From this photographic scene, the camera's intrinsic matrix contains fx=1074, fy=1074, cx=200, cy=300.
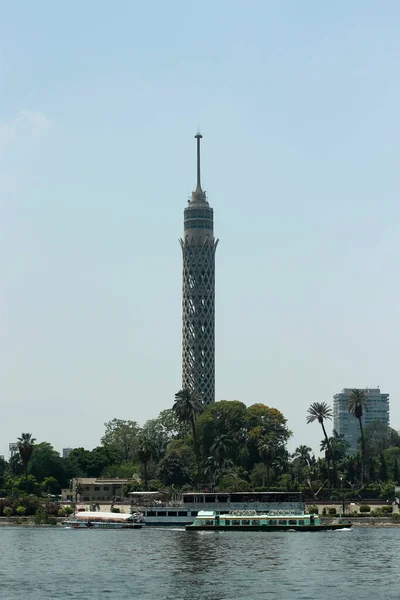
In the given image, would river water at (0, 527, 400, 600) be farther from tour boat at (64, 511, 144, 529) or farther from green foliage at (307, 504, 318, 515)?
green foliage at (307, 504, 318, 515)

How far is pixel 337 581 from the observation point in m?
86.2

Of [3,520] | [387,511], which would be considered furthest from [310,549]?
[3,520]

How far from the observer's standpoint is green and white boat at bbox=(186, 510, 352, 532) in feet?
498

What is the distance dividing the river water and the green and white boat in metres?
5.49

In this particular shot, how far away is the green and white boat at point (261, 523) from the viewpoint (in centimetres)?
15188

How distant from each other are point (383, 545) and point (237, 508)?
4499 cm

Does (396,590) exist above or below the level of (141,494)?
below

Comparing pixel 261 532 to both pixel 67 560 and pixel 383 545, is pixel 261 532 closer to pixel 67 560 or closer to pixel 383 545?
pixel 383 545

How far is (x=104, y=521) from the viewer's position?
172 metres

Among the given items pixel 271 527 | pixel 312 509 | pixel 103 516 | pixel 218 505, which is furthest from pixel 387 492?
pixel 103 516

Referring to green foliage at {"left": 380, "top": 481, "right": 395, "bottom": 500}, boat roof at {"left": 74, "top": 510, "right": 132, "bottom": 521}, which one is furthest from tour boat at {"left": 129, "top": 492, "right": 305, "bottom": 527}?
green foliage at {"left": 380, "top": 481, "right": 395, "bottom": 500}

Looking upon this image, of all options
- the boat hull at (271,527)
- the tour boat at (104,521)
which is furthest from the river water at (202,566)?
the tour boat at (104,521)

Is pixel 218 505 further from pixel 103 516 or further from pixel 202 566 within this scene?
pixel 202 566

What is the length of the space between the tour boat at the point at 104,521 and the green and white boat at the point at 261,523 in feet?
49.8
